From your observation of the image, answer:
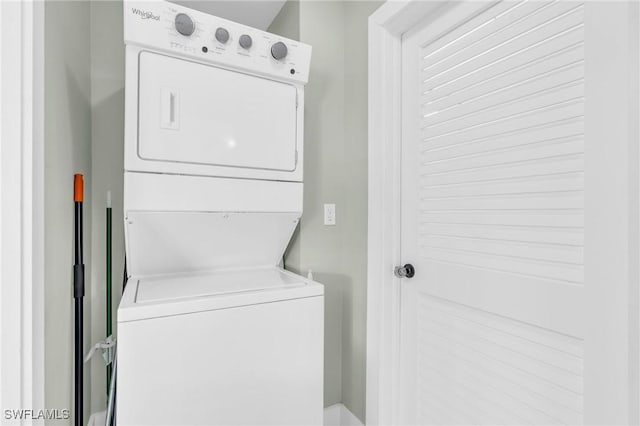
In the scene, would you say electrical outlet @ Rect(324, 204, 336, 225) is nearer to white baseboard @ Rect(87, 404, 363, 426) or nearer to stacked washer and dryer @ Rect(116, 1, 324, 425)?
stacked washer and dryer @ Rect(116, 1, 324, 425)

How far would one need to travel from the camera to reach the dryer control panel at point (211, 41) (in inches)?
46.6

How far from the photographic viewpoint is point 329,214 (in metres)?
1.92

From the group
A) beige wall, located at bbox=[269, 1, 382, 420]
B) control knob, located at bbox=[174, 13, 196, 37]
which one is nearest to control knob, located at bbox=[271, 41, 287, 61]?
control knob, located at bbox=[174, 13, 196, 37]

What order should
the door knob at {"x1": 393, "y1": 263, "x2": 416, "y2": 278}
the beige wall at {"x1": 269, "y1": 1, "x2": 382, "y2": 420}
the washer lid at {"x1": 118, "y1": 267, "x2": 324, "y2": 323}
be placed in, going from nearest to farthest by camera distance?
the washer lid at {"x1": 118, "y1": 267, "x2": 324, "y2": 323}, the door knob at {"x1": 393, "y1": 263, "x2": 416, "y2": 278}, the beige wall at {"x1": 269, "y1": 1, "x2": 382, "y2": 420}

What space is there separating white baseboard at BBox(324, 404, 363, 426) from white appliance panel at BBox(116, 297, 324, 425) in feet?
1.89

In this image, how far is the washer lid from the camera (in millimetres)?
1117

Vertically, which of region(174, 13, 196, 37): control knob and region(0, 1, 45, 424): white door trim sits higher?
region(174, 13, 196, 37): control knob

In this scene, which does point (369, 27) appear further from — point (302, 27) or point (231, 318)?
point (231, 318)

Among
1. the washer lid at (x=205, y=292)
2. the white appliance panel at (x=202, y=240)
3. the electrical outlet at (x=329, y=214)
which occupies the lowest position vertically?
the washer lid at (x=205, y=292)

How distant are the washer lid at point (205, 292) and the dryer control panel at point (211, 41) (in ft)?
3.07

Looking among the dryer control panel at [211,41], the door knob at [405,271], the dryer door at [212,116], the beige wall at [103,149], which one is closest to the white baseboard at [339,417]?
the door knob at [405,271]

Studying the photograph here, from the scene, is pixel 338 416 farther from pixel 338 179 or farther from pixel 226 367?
pixel 338 179

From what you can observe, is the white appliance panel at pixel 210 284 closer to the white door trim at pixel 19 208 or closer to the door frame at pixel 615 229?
the white door trim at pixel 19 208

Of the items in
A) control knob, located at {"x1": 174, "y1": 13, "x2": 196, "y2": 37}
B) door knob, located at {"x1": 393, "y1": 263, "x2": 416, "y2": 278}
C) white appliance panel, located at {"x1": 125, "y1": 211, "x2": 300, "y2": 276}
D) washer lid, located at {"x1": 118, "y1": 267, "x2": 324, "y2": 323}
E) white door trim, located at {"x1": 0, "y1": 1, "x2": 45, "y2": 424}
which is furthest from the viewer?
door knob, located at {"x1": 393, "y1": 263, "x2": 416, "y2": 278}
